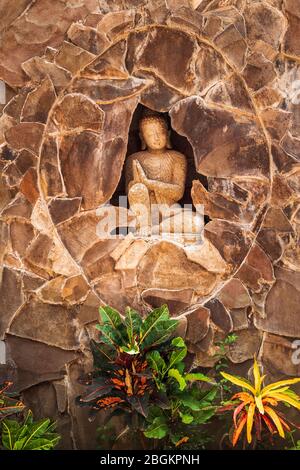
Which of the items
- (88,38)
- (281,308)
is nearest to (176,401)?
(281,308)

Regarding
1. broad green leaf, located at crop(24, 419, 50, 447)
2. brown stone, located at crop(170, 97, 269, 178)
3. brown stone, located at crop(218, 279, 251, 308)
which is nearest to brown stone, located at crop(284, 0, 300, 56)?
brown stone, located at crop(170, 97, 269, 178)

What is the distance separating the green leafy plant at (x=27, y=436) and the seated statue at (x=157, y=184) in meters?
1.43

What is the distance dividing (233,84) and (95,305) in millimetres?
1716

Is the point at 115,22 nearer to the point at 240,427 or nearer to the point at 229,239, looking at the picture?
the point at 229,239

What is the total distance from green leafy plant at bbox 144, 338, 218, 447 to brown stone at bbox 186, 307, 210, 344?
338 millimetres

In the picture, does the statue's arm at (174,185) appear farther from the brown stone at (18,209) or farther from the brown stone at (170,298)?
the brown stone at (18,209)

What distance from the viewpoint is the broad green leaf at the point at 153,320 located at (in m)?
4.12

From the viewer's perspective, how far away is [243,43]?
4488mm

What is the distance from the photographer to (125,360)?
4.03m

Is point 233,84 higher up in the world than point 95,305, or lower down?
higher up

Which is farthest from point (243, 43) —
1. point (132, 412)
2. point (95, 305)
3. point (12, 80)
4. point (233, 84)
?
point (132, 412)

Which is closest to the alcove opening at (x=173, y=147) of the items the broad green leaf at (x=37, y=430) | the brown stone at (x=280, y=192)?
the brown stone at (x=280, y=192)

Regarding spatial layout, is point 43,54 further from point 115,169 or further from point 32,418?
point 32,418

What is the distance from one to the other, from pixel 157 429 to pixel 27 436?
2.49 ft
